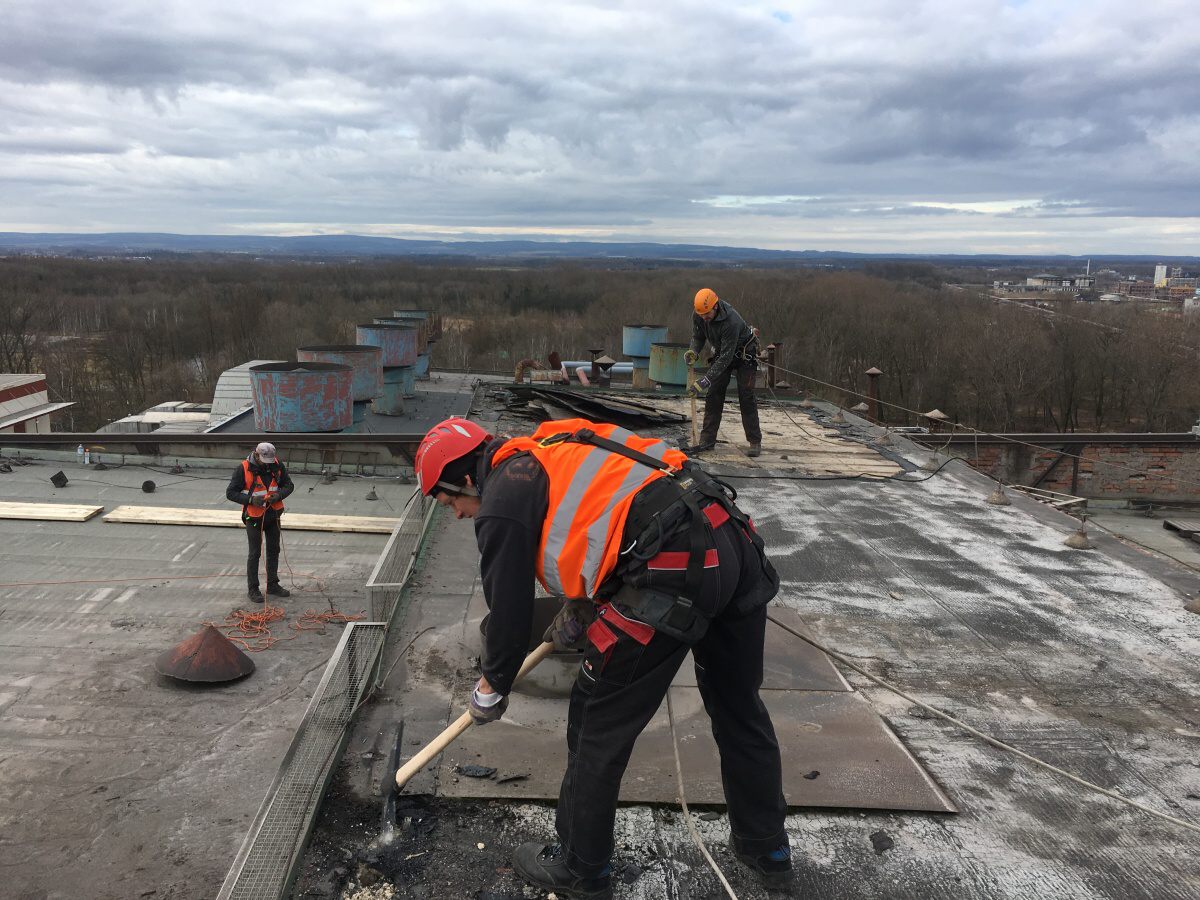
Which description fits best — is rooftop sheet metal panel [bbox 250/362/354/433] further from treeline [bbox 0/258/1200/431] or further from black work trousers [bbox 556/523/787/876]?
treeline [bbox 0/258/1200/431]

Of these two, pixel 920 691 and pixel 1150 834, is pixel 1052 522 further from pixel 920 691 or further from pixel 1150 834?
pixel 1150 834

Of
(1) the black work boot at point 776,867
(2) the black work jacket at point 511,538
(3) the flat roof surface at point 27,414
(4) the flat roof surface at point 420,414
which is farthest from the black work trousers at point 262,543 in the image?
(3) the flat roof surface at point 27,414

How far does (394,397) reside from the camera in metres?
17.2

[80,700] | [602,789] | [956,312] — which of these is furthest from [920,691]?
[956,312]

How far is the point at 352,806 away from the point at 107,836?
1.95 m

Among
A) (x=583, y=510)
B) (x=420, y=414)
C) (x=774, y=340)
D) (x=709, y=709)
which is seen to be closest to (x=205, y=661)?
(x=709, y=709)

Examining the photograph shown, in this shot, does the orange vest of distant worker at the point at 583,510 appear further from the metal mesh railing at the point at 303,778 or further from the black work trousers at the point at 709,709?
the metal mesh railing at the point at 303,778

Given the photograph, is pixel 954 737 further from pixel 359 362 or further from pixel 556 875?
pixel 359 362

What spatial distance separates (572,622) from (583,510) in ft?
1.60

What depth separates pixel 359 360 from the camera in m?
14.5

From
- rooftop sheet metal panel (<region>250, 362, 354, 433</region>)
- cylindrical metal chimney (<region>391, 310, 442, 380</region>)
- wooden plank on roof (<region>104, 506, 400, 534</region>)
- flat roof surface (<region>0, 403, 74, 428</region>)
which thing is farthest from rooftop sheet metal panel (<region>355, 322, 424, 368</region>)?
A: flat roof surface (<region>0, 403, 74, 428</region>)

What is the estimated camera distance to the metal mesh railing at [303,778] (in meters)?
2.74

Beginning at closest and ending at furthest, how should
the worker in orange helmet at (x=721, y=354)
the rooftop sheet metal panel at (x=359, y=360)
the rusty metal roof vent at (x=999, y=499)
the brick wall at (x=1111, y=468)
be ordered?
the rusty metal roof vent at (x=999, y=499) → the worker in orange helmet at (x=721, y=354) → the brick wall at (x=1111, y=468) → the rooftop sheet metal panel at (x=359, y=360)

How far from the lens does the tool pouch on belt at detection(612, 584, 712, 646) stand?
250 centimetres
